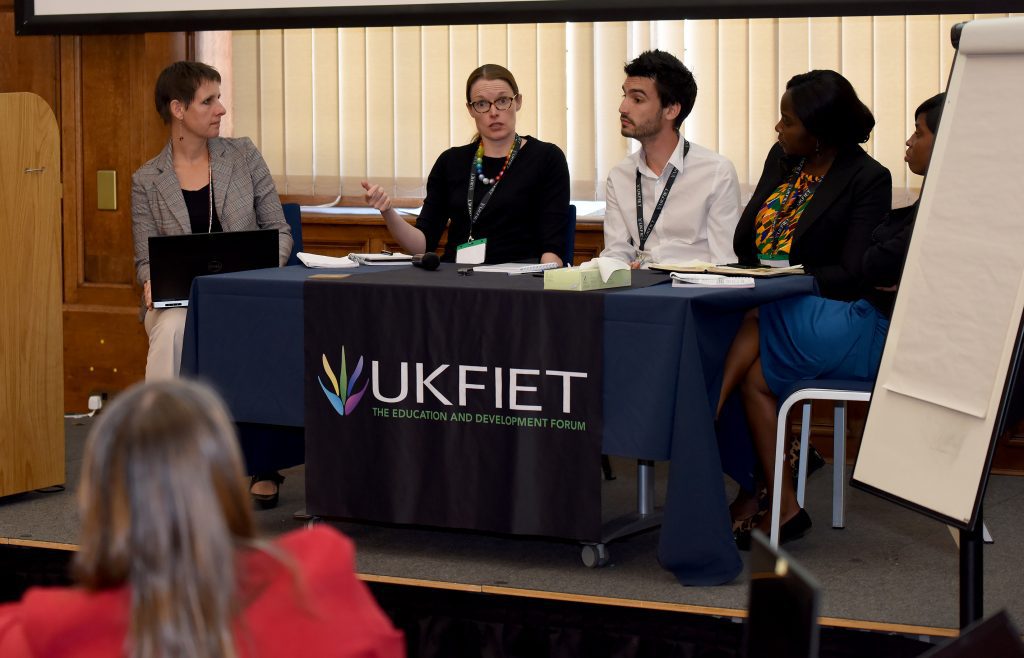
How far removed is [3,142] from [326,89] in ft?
5.26

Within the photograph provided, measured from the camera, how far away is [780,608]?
3.83 feet

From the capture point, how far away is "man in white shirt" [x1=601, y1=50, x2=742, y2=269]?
138 inches

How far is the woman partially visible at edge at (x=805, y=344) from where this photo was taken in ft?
9.80

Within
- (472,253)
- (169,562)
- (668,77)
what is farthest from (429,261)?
(169,562)

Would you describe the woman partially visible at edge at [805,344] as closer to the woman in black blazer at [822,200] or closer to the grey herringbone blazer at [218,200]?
the woman in black blazer at [822,200]

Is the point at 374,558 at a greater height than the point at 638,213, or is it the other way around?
the point at 638,213

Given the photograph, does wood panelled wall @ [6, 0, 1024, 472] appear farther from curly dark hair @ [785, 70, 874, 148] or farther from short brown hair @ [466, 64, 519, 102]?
curly dark hair @ [785, 70, 874, 148]

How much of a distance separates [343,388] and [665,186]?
44.8 inches

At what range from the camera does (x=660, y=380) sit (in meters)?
2.66

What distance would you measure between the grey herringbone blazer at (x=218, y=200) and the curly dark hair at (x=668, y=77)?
1.19m

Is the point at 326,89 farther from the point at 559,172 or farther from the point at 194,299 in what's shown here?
the point at 194,299

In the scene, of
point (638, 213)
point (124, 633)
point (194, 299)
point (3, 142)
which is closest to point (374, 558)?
point (194, 299)

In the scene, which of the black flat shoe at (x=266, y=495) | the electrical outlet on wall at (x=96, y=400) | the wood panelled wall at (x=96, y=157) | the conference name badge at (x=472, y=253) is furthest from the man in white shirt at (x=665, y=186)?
the electrical outlet on wall at (x=96, y=400)

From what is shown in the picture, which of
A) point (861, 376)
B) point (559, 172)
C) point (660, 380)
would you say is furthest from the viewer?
point (559, 172)
